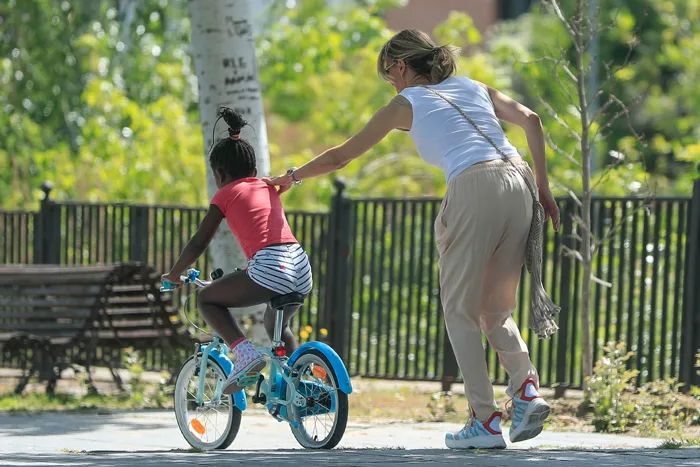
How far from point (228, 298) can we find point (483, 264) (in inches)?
47.2

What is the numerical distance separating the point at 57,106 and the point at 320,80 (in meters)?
4.58

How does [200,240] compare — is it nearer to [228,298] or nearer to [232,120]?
[228,298]

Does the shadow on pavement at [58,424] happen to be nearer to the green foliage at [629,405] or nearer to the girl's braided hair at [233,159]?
the girl's braided hair at [233,159]

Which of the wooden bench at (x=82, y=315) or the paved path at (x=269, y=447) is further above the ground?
the wooden bench at (x=82, y=315)

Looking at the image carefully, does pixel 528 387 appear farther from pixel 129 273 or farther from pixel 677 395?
pixel 129 273

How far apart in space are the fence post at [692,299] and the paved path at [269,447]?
175 centimetres

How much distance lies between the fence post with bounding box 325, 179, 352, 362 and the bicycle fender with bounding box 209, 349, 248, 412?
4370 millimetres

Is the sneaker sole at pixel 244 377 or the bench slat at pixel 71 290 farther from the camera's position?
the bench slat at pixel 71 290

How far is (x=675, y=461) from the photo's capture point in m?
6.25

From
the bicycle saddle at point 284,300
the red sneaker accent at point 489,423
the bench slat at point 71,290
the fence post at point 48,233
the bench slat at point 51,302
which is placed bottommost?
the red sneaker accent at point 489,423

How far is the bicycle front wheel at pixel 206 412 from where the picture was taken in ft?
23.6

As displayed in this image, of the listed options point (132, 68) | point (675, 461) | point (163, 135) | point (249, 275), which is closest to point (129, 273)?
point (249, 275)

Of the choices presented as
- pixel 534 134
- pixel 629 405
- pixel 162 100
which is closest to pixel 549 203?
pixel 534 134

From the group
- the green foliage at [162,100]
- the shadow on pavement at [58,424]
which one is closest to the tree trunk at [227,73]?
the shadow on pavement at [58,424]
